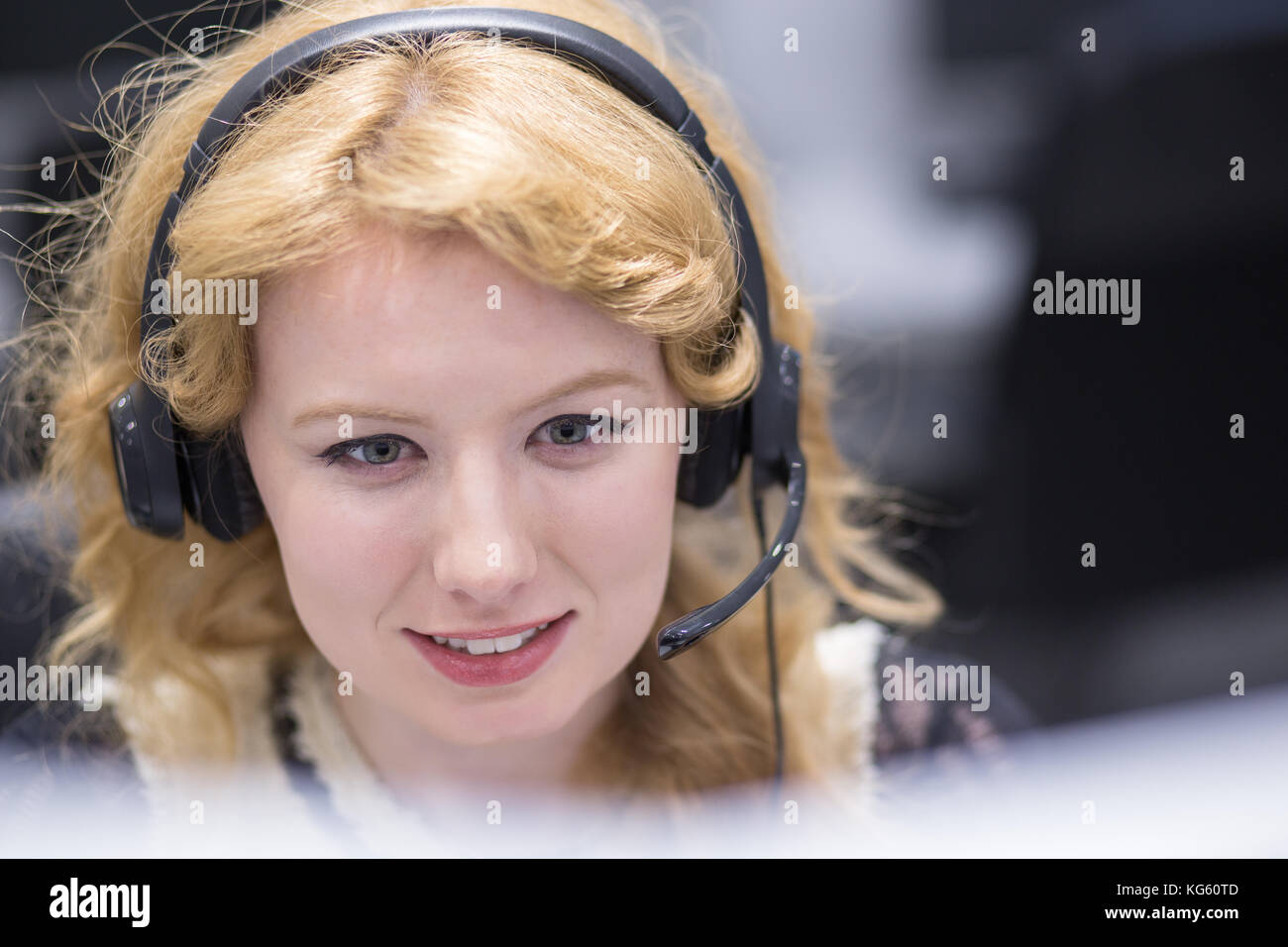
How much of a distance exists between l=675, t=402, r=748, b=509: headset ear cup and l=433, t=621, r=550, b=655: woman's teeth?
17cm

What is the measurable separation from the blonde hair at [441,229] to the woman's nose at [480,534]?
14 centimetres

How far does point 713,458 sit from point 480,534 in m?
0.23

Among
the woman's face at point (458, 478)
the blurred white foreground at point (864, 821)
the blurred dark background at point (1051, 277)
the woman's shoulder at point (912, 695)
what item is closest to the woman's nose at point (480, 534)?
the woman's face at point (458, 478)

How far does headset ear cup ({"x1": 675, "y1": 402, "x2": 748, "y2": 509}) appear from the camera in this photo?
0.83 meters

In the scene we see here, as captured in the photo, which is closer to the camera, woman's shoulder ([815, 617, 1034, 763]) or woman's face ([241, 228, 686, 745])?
woman's face ([241, 228, 686, 745])

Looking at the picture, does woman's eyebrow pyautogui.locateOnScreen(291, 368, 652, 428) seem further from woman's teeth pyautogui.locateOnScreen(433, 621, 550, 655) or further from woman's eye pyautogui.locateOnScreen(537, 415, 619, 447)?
woman's teeth pyautogui.locateOnScreen(433, 621, 550, 655)

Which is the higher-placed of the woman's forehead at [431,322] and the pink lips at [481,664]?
the woman's forehead at [431,322]

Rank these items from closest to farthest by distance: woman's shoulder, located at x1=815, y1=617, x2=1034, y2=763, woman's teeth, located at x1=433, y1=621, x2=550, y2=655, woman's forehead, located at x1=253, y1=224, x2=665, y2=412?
woman's forehead, located at x1=253, y1=224, x2=665, y2=412, woman's teeth, located at x1=433, y1=621, x2=550, y2=655, woman's shoulder, located at x1=815, y1=617, x2=1034, y2=763

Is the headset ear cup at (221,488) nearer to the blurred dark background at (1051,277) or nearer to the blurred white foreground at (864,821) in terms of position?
the blurred white foreground at (864,821)

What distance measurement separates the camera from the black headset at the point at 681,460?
0.72 metres

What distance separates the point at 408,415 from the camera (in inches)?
26.7

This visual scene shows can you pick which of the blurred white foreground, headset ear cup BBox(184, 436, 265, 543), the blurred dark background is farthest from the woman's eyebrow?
the blurred dark background

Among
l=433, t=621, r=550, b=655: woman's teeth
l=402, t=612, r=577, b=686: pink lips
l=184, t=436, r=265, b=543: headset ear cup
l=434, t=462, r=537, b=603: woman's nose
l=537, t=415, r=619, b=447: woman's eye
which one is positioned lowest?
l=402, t=612, r=577, b=686: pink lips

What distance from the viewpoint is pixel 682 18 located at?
1365mm
